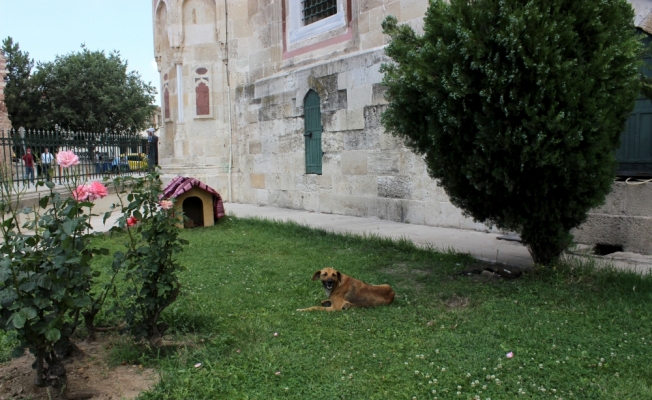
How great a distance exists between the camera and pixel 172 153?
1475cm

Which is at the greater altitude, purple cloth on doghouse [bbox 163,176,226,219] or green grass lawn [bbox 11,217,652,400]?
purple cloth on doghouse [bbox 163,176,226,219]

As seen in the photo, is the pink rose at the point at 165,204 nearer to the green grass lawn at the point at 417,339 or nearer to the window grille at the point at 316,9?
the green grass lawn at the point at 417,339

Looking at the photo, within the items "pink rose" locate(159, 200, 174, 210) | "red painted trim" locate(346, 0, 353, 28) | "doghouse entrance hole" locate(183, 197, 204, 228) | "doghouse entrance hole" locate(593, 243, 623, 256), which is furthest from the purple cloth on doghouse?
"doghouse entrance hole" locate(593, 243, 623, 256)

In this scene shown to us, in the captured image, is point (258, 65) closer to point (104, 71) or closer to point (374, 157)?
point (374, 157)

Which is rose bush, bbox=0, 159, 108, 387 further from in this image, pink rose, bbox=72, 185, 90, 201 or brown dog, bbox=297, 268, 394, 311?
brown dog, bbox=297, 268, 394, 311

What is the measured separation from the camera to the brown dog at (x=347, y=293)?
448cm

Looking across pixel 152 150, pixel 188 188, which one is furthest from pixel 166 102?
pixel 188 188

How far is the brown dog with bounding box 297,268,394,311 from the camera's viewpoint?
14.7 feet

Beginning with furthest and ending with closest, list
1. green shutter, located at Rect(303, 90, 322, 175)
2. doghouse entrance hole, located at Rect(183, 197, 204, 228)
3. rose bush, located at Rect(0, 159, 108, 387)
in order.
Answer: green shutter, located at Rect(303, 90, 322, 175)
doghouse entrance hole, located at Rect(183, 197, 204, 228)
rose bush, located at Rect(0, 159, 108, 387)

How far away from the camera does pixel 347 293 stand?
454 cm

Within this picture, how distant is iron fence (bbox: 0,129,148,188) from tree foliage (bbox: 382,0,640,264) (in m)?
7.99

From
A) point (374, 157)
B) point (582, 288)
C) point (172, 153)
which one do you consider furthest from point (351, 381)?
point (172, 153)

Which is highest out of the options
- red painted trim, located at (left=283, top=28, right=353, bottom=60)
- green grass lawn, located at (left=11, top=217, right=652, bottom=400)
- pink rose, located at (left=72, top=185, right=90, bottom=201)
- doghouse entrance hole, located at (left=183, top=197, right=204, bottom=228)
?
red painted trim, located at (left=283, top=28, right=353, bottom=60)

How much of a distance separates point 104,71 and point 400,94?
3848 cm
